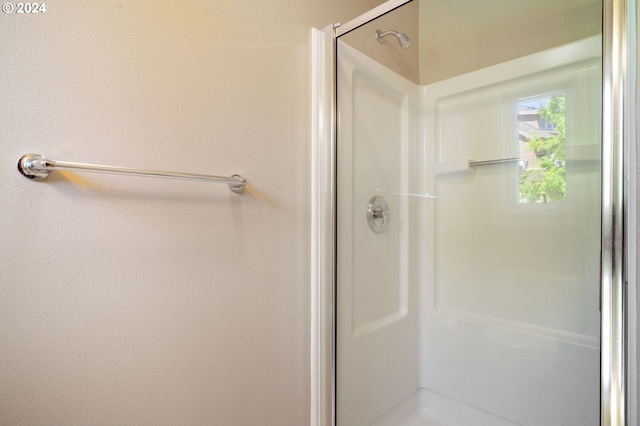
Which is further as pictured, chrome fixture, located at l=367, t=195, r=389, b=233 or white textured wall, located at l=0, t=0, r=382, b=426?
chrome fixture, located at l=367, t=195, r=389, b=233

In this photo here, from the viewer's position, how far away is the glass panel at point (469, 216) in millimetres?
1057

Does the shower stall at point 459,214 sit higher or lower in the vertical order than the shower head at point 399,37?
lower

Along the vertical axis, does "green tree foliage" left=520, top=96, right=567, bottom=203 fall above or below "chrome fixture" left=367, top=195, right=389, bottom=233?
above

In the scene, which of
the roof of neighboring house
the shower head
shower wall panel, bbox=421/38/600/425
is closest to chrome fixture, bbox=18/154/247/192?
the shower head

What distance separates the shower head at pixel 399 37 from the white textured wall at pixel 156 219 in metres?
0.32

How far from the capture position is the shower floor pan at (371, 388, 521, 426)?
4.18 ft

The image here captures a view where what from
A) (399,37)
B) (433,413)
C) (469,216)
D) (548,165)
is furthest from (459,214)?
(433,413)

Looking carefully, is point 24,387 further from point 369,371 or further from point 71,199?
point 369,371

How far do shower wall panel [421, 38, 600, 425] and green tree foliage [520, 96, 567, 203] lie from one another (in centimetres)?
3

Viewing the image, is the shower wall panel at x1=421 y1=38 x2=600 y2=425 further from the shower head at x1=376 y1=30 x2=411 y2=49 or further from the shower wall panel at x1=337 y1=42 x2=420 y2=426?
the shower head at x1=376 y1=30 x2=411 y2=49

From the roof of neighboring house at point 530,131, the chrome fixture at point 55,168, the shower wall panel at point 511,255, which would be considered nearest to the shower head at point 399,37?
the shower wall panel at point 511,255

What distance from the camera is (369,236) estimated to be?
126 cm

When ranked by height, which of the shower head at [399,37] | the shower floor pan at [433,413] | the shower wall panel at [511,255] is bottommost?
the shower floor pan at [433,413]

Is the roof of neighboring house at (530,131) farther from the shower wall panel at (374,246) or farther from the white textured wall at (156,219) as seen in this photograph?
the white textured wall at (156,219)
